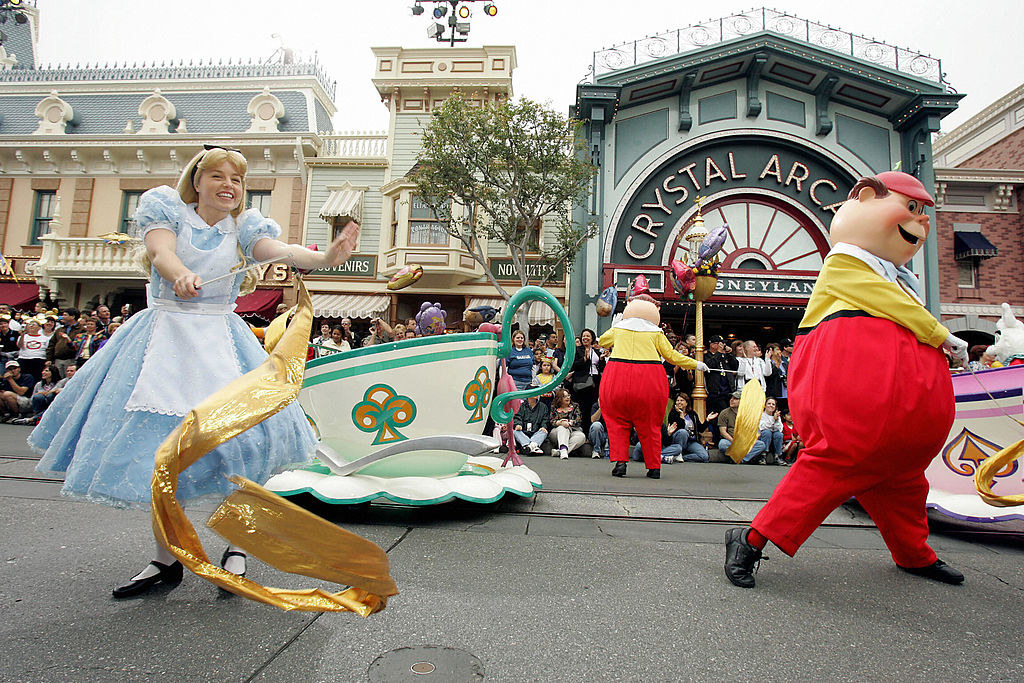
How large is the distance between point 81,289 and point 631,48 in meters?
14.7

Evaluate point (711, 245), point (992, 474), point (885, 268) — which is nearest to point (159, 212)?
→ point (885, 268)

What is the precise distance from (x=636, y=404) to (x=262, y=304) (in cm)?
1152

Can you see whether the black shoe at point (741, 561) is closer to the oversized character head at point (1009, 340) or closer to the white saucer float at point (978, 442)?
→ the white saucer float at point (978, 442)

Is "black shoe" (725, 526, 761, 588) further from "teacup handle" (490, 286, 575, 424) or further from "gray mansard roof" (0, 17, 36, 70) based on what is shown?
"gray mansard roof" (0, 17, 36, 70)

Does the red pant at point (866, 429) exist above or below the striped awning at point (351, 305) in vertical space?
below

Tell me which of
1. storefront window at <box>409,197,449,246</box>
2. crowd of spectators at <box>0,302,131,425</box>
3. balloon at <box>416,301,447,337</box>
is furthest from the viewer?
storefront window at <box>409,197,449,246</box>

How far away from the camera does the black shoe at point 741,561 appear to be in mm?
2162

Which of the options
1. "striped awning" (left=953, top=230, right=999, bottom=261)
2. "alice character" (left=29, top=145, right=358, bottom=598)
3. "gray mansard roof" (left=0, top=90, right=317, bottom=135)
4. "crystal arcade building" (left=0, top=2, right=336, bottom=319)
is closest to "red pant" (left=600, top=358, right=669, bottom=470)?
"alice character" (left=29, top=145, right=358, bottom=598)

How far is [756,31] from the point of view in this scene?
12375 millimetres

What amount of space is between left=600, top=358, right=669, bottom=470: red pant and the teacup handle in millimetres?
1765

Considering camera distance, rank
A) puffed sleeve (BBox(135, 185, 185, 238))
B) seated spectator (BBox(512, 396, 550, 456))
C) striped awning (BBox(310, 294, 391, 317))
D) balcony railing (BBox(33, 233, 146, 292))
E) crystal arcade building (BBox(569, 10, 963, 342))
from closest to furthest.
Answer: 1. puffed sleeve (BBox(135, 185, 185, 238))
2. seated spectator (BBox(512, 396, 550, 456))
3. crystal arcade building (BBox(569, 10, 963, 342))
4. striped awning (BBox(310, 294, 391, 317))
5. balcony railing (BBox(33, 233, 146, 292))

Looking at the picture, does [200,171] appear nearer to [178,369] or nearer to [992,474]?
[178,369]

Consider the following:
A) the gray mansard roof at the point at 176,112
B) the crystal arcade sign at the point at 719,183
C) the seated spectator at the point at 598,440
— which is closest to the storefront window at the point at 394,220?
the gray mansard roof at the point at 176,112

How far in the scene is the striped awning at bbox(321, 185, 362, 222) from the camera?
46.5 feet
